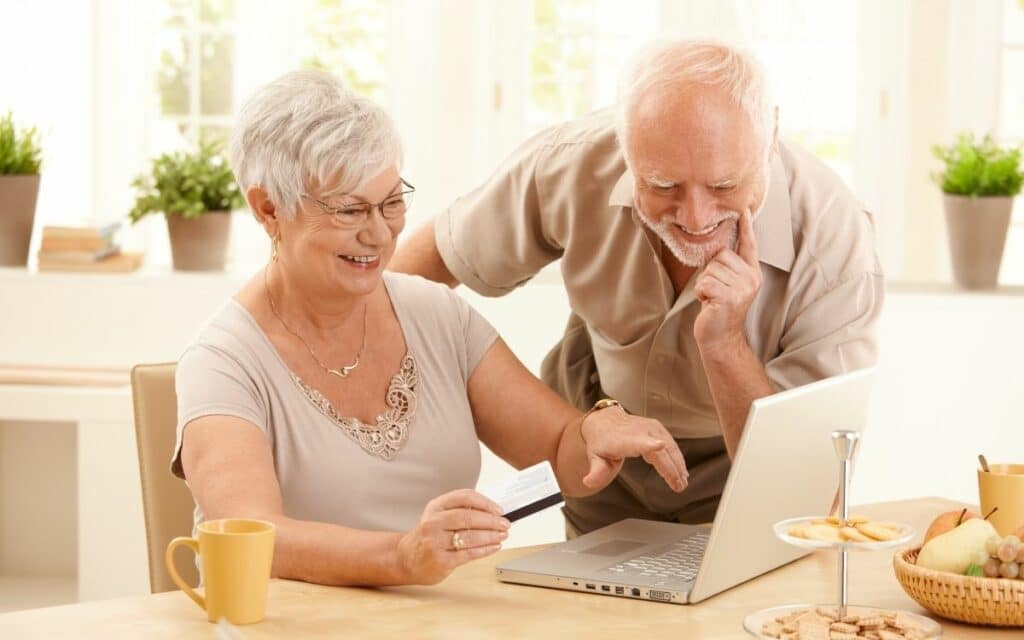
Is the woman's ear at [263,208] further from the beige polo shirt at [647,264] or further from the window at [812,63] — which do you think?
the window at [812,63]

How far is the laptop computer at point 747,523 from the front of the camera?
1691mm

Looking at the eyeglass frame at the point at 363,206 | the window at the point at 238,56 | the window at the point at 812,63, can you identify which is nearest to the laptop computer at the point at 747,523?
the eyeglass frame at the point at 363,206

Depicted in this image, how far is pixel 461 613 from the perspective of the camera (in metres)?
1.70

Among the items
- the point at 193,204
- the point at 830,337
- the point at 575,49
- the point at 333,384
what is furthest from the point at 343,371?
the point at 575,49

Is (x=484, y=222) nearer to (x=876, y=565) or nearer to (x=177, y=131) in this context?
(x=876, y=565)

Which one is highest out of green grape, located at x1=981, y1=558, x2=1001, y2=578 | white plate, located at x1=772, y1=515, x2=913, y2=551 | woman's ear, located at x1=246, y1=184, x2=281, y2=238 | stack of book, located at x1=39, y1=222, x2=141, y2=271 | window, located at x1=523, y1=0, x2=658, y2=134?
window, located at x1=523, y1=0, x2=658, y2=134

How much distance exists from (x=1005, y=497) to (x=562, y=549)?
59 centimetres

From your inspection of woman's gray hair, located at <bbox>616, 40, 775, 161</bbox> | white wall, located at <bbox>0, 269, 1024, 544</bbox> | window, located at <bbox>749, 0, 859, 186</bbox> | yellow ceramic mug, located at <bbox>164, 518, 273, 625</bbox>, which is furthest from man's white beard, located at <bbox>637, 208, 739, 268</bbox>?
window, located at <bbox>749, 0, 859, 186</bbox>

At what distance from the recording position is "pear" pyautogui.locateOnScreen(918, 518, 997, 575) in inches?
65.1

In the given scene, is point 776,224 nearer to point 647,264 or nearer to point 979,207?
point 647,264

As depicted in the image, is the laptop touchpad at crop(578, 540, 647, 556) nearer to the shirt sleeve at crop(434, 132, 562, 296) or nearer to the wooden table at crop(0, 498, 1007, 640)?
the wooden table at crop(0, 498, 1007, 640)

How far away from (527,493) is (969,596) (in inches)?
20.5

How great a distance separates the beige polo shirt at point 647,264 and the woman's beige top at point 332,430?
406 mm

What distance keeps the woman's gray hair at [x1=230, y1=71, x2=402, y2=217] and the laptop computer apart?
1.96ft
